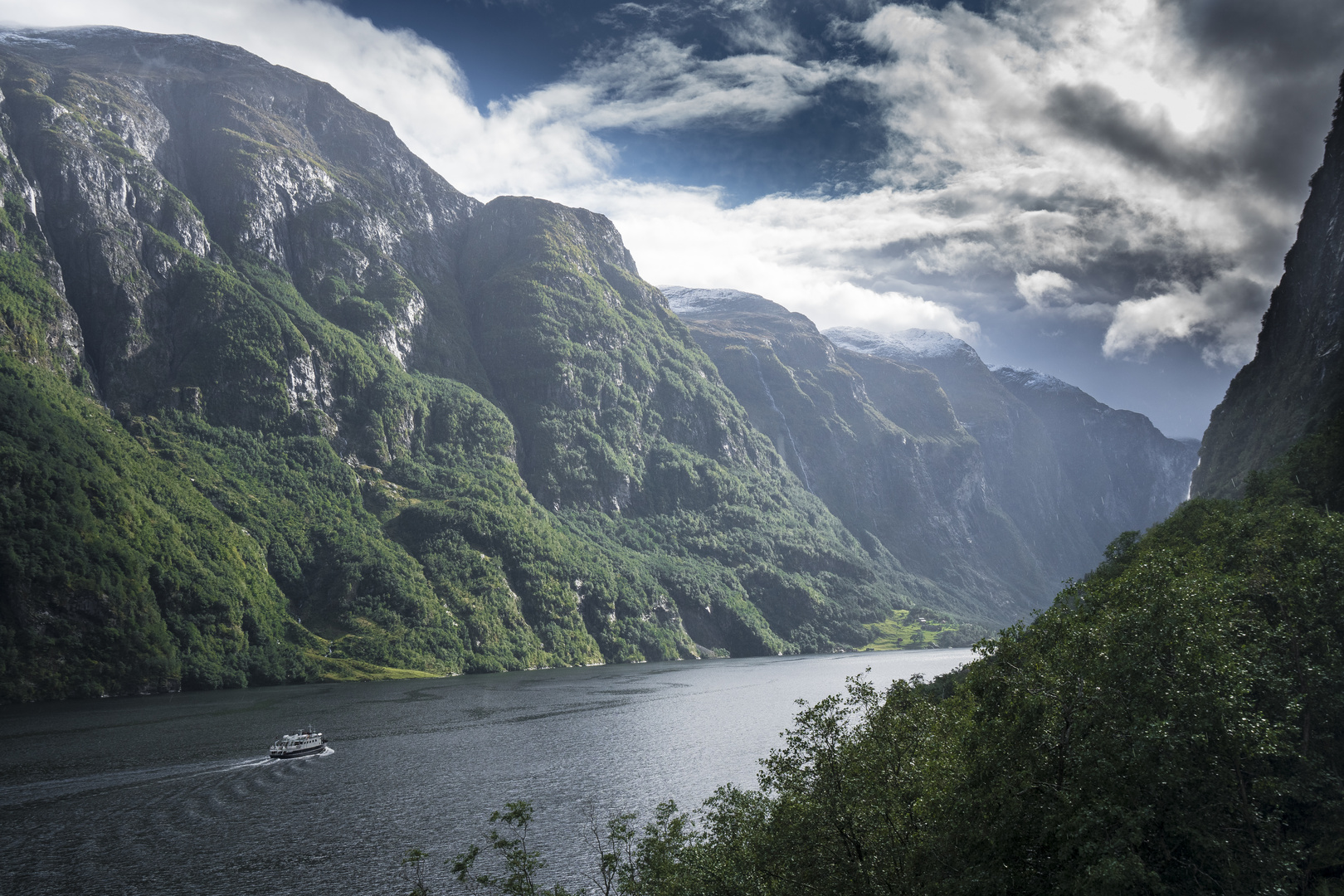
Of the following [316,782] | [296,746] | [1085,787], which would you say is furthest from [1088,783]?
[296,746]

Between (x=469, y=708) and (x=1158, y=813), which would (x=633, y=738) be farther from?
(x=1158, y=813)

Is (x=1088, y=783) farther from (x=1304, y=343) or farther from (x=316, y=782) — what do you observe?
(x=1304, y=343)

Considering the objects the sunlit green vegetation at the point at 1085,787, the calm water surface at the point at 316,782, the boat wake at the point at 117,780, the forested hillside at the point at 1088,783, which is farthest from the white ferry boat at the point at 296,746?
the sunlit green vegetation at the point at 1085,787

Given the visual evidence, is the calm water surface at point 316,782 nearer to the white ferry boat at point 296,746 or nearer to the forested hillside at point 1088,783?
the white ferry boat at point 296,746

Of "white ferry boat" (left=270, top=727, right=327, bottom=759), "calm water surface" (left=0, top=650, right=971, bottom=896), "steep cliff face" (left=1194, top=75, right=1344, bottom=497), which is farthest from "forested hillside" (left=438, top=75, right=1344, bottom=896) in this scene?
"steep cliff face" (left=1194, top=75, right=1344, bottom=497)

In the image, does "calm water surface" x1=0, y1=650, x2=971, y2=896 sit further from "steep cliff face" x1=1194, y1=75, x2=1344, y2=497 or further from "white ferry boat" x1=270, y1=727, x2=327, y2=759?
"steep cliff face" x1=1194, y1=75, x2=1344, y2=497

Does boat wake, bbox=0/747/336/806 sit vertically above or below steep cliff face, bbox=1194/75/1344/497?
below
